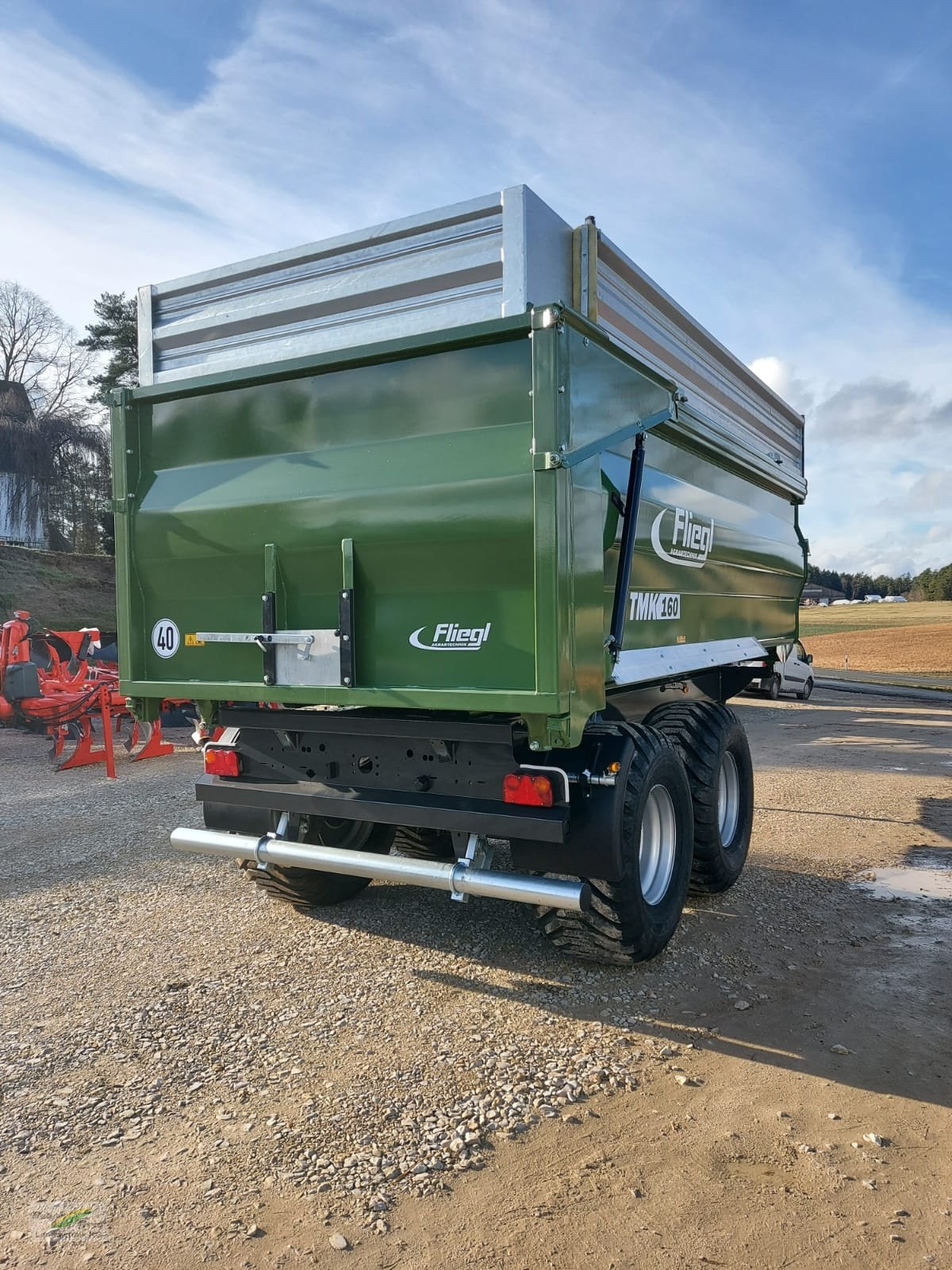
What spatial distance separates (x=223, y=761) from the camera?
4402 mm

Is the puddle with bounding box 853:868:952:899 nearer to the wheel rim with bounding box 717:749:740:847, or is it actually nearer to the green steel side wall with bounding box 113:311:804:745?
the wheel rim with bounding box 717:749:740:847

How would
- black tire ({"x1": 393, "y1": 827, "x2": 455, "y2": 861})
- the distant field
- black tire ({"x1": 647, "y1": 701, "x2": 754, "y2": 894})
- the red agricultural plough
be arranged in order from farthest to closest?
the distant field, the red agricultural plough, black tire ({"x1": 393, "y1": 827, "x2": 455, "y2": 861}), black tire ({"x1": 647, "y1": 701, "x2": 754, "y2": 894})

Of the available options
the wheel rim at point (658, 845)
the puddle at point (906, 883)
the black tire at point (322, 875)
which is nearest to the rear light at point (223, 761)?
the black tire at point (322, 875)

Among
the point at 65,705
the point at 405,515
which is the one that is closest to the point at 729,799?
the point at 405,515

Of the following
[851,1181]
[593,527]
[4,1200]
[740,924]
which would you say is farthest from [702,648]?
[4,1200]

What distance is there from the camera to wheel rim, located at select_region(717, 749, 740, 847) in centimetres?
550

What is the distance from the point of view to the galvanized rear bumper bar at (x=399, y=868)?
350 centimetres

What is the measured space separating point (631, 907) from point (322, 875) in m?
1.74

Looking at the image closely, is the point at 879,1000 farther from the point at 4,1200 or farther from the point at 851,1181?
the point at 4,1200

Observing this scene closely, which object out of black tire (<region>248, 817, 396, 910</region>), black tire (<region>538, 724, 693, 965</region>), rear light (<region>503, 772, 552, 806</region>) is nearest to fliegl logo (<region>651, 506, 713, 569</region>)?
black tire (<region>538, 724, 693, 965</region>)

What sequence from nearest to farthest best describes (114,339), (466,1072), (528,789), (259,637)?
1. (466,1072)
2. (528,789)
3. (259,637)
4. (114,339)

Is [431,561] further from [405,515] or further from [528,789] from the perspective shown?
[528,789]

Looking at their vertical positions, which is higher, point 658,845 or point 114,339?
point 114,339

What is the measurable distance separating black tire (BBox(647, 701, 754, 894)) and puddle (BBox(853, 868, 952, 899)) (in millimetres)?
865
